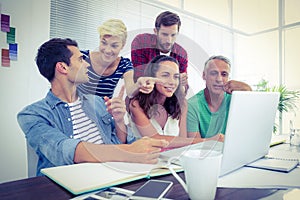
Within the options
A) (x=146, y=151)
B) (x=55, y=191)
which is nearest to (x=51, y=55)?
(x=146, y=151)

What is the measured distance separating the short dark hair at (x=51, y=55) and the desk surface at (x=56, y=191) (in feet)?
3.12

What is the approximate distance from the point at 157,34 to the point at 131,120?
48cm

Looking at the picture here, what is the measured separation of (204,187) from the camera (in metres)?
0.47

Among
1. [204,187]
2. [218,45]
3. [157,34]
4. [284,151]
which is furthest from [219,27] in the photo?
[204,187]

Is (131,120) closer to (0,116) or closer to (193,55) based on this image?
(193,55)

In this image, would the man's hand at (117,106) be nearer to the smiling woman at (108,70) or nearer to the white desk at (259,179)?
the smiling woman at (108,70)

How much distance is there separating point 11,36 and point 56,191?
1.20 m

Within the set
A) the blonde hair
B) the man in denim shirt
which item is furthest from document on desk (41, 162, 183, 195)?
the blonde hair

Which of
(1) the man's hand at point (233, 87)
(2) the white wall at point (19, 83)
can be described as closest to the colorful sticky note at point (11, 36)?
(2) the white wall at point (19, 83)

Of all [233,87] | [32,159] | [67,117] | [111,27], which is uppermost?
[111,27]

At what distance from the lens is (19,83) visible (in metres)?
1.40

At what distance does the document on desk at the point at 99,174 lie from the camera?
0.52m

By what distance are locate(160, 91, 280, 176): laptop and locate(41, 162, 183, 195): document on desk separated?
0.38 feet

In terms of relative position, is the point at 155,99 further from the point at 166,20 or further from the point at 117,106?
the point at 166,20
